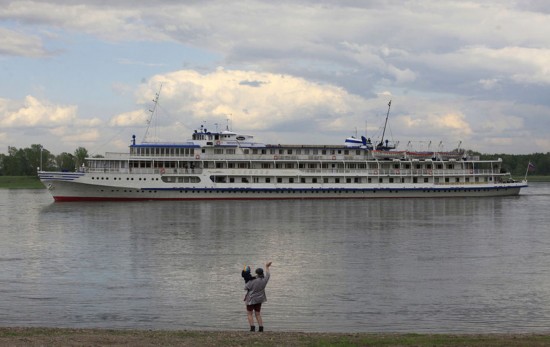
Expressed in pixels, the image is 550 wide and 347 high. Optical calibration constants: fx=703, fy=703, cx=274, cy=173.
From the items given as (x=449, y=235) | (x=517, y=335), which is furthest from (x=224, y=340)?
(x=449, y=235)

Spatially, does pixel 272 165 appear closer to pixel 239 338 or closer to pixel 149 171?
pixel 149 171

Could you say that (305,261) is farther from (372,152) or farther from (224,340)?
(372,152)

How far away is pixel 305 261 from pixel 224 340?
18.0 meters

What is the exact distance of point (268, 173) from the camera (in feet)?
311

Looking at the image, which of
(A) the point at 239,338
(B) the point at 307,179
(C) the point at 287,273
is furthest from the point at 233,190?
(A) the point at 239,338

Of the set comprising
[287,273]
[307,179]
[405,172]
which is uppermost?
[405,172]

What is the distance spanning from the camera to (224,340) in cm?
1769

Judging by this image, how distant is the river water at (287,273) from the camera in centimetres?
2258

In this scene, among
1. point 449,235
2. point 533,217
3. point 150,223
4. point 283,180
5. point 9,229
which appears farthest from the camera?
point 283,180

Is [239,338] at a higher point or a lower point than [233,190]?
lower

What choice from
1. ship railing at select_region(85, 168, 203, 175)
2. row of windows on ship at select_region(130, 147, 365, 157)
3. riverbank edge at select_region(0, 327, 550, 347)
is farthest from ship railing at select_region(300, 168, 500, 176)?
riverbank edge at select_region(0, 327, 550, 347)

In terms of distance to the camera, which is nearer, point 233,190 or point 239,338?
point 239,338

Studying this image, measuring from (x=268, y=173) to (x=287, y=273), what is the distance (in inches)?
2493

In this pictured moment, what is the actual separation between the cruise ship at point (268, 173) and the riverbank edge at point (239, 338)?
A: 71.0m
